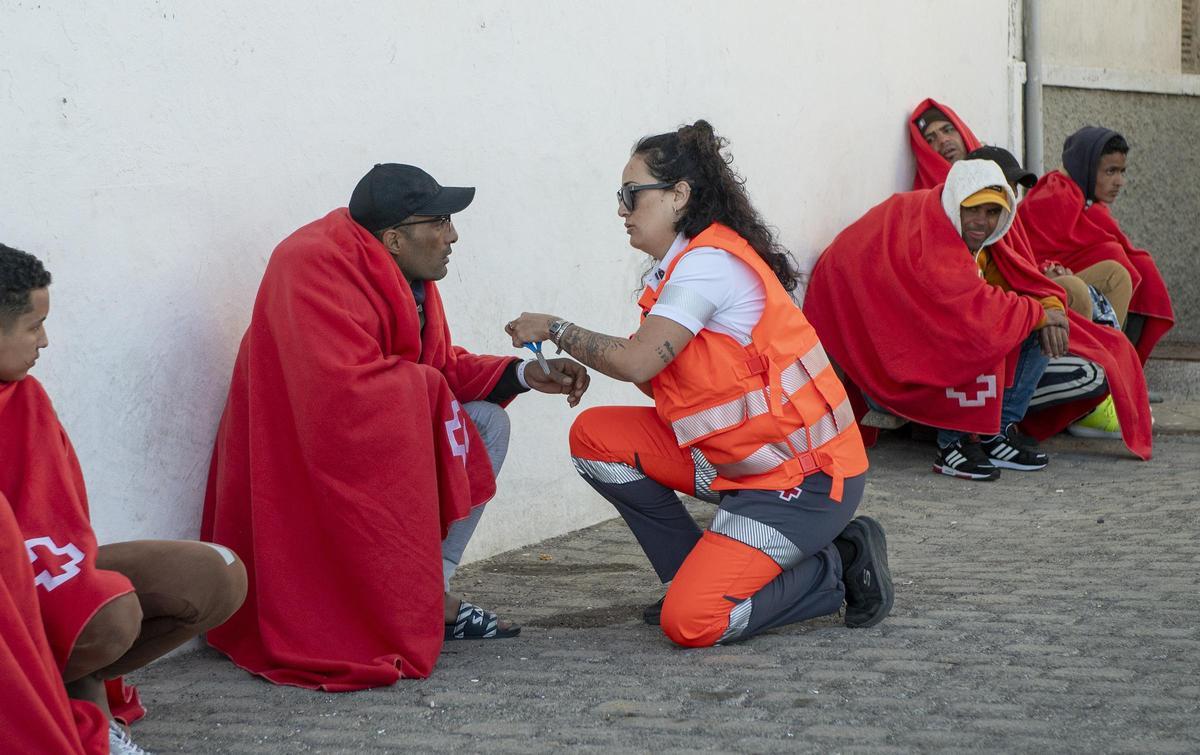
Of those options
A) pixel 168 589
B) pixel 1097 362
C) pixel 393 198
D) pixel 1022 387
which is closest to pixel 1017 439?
pixel 1022 387

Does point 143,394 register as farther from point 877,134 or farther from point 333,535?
point 877,134

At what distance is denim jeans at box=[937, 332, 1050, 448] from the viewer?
268 inches

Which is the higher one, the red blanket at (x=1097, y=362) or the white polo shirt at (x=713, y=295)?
the white polo shirt at (x=713, y=295)

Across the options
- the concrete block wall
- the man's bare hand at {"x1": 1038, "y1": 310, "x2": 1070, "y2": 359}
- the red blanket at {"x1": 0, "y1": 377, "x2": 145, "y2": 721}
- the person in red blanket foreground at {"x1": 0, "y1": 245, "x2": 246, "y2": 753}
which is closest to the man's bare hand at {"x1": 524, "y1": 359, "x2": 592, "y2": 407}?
the person in red blanket foreground at {"x1": 0, "y1": 245, "x2": 246, "y2": 753}

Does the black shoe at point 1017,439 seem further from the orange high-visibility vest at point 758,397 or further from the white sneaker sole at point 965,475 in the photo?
the orange high-visibility vest at point 758,397

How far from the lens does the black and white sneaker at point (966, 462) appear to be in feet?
22.1

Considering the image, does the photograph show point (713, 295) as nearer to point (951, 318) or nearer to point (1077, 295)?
point (951, 318)

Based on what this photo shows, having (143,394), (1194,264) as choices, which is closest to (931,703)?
(143,394)

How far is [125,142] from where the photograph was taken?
12.1 ft

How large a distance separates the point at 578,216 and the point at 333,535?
218 cm

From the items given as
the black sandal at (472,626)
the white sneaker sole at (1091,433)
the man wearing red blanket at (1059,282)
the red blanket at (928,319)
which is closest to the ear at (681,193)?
the black sandal at (472,626)

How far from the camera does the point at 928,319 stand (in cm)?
668

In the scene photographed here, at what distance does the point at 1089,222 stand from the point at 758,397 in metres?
4.98

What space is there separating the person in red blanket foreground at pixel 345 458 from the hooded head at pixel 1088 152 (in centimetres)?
527
